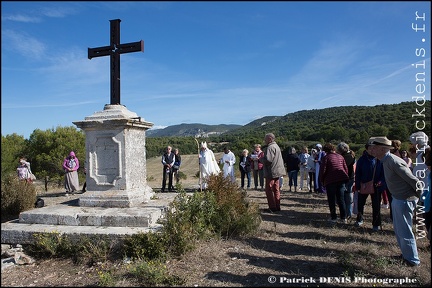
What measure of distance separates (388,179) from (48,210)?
5.91 meters

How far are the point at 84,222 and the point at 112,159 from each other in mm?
1435

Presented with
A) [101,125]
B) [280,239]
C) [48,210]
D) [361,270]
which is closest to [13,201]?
[48,210]

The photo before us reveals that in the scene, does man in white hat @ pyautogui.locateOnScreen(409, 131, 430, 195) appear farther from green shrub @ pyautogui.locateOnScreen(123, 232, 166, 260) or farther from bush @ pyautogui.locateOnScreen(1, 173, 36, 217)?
bush @ pyautogui.locateOnScreen(1, 173, 36, 217)

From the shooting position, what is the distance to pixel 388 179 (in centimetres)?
418

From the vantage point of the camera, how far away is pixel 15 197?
22.9 ft

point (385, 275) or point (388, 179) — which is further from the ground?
point (388, 179)

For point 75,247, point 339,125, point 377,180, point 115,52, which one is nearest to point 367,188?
point 377,180

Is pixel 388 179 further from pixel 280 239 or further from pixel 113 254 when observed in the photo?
pixel 113 254

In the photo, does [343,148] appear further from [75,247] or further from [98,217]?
[75,247]

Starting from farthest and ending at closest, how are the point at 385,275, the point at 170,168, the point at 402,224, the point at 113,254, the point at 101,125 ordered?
the point at 170,168 < the point at 101,125 < the point at 113,254 < the point at 402,224 < the point at 385,275

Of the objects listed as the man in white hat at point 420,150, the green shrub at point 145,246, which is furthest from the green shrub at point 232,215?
the man in white hat at point 420,150

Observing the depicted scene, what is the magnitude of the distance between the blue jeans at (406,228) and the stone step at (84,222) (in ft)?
11.7

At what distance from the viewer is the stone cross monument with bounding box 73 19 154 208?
6000 millimetres

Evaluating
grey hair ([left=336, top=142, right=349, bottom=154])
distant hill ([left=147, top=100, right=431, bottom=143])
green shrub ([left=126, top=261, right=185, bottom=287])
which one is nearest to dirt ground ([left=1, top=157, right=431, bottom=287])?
green shrub ([left=126, top=261, right=185, bottom=287])
